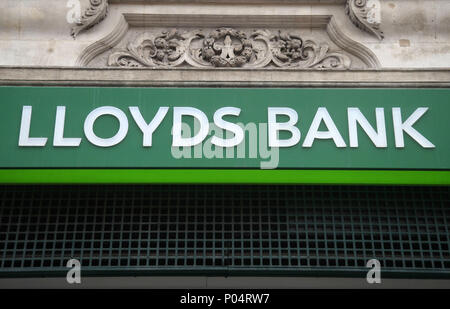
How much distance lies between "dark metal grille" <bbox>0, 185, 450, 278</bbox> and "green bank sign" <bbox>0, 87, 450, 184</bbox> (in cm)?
40

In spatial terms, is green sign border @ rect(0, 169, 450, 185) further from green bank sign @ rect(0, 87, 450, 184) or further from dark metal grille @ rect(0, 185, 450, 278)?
dark metal grille @ rect(0, 185, 450, 278)

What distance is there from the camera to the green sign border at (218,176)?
823 centimetres

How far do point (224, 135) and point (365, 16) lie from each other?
281 cm

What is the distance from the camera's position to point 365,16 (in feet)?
31.2

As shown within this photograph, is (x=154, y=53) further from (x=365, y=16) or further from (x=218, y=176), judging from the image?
(x=365, y=16)

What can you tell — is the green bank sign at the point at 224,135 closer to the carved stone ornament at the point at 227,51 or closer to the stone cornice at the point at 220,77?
the stone cornice at the point at 220,77

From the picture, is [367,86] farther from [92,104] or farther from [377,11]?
[92,104]

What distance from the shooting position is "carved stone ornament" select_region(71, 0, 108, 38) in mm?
9500

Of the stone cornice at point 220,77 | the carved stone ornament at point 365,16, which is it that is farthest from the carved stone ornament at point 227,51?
the carved stone ornament at point 365,16

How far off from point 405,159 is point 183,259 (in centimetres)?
311

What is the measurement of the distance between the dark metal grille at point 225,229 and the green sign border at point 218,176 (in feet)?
1.24

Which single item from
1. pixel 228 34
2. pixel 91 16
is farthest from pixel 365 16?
pixel 91 16
